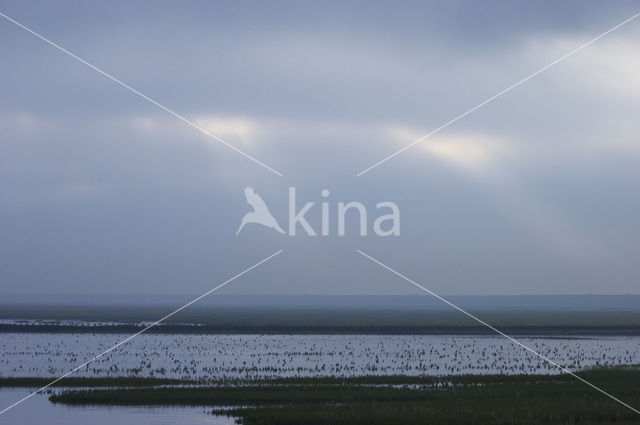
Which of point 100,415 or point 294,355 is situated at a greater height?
point 294,355

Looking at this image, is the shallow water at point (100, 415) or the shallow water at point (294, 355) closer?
the shallow water at point (100, 415)

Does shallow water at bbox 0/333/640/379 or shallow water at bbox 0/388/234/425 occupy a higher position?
shallow water at bbox 0/333/640/379

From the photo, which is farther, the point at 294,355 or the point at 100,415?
the point at 294,355

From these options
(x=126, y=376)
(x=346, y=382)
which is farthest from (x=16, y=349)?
(x=346, y=382)

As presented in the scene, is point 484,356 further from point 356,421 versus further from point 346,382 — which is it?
point 356,421

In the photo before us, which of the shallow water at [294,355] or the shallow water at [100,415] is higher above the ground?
the shallow water at [294,355]
